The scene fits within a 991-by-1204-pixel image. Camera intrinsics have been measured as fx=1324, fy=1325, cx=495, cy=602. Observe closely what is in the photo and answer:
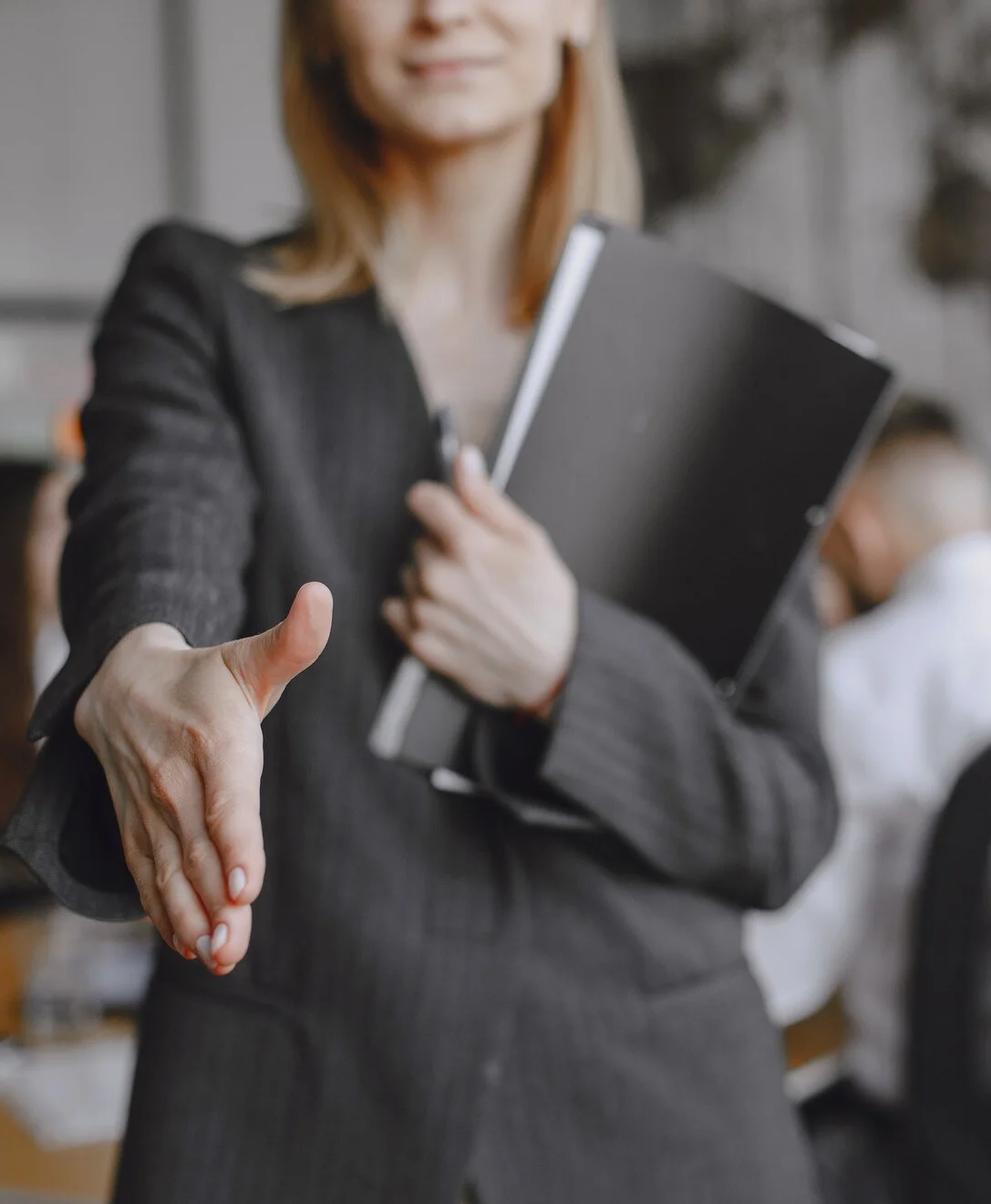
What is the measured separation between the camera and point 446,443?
45cm

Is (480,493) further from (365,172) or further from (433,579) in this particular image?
(365,172)

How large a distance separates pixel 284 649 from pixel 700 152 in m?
2.50

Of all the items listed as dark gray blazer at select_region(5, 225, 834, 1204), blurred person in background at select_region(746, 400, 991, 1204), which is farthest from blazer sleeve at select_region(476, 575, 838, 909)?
blurred person in background at select_region(746, 400, 991, 1204)

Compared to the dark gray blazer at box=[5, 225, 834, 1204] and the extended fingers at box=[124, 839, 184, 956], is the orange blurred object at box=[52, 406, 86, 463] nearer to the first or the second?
the dark gray blazer at box=[5, 225, 834, 1204]

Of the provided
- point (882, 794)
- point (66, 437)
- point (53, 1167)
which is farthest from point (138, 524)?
point (66, 437)

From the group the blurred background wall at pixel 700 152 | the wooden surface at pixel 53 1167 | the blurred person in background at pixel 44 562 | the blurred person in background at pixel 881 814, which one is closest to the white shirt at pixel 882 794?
the blurred person in background at pixel 881 814

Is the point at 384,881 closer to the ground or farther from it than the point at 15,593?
farther from it

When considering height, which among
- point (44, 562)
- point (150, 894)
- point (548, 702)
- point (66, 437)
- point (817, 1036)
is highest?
point (150, 894)

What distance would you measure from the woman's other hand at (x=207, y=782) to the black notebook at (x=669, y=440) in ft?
0.76

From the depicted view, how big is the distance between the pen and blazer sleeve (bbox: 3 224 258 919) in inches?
2.6

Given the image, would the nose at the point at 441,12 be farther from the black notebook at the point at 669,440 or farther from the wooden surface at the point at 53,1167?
the wooden surface at the point at 53,1167

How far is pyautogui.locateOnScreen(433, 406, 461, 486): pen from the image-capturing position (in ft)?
1.47

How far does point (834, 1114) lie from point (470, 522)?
838 millimetres

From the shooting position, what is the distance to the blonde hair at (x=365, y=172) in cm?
51
